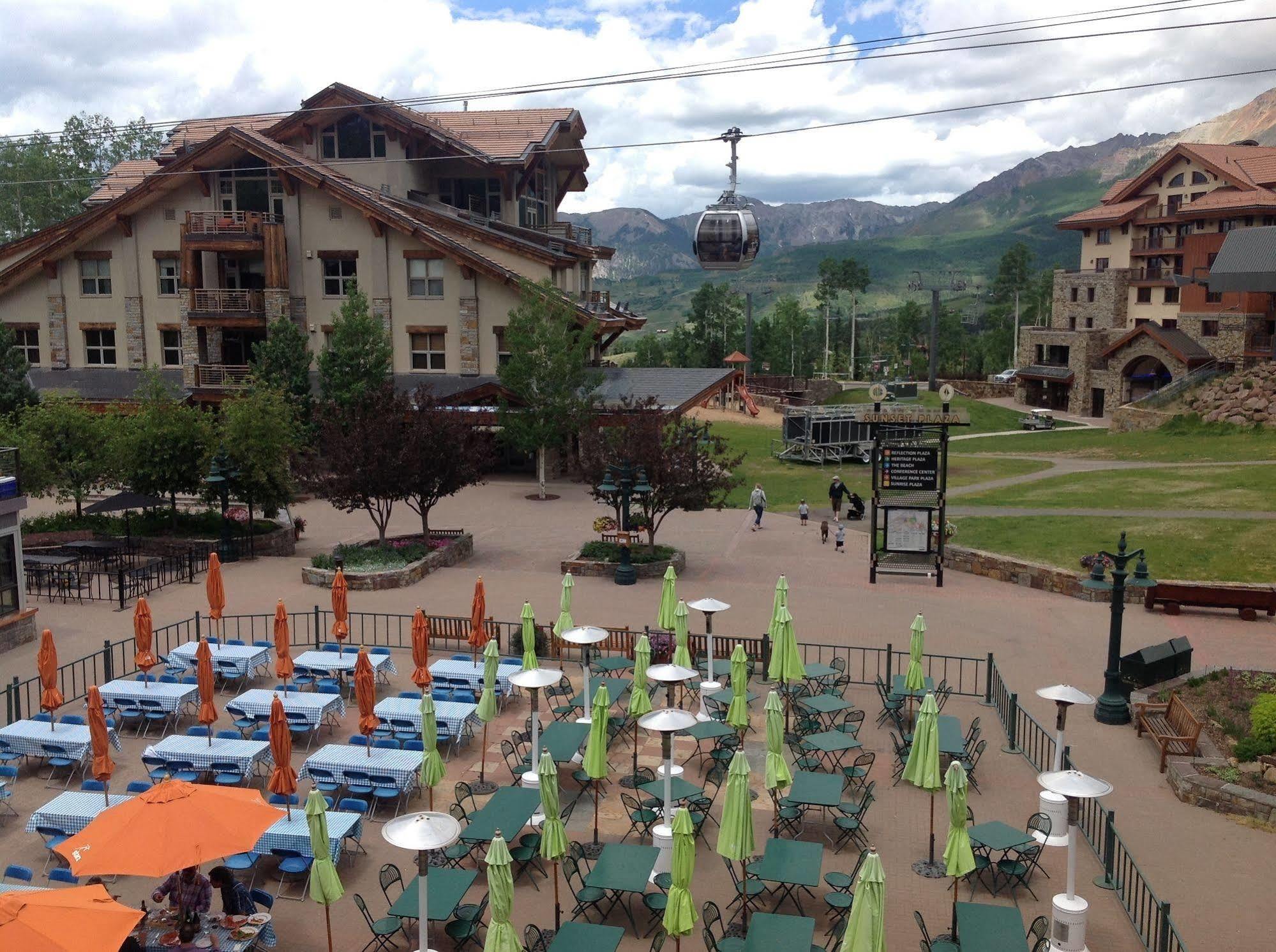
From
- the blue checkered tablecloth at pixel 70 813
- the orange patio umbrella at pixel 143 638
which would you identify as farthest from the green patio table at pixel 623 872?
the orange patio umbrella at pixel 143 638

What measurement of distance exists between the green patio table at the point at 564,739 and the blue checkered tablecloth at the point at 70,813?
556cm

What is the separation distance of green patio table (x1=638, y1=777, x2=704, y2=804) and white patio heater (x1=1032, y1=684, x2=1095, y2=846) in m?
4.27

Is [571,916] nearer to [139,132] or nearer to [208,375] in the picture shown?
[208,375]

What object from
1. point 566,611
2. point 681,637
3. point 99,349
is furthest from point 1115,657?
point 99,349

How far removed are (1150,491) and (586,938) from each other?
33.6 m

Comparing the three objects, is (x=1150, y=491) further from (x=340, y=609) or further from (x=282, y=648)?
(x=282, y=648)

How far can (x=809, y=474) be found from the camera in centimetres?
4725

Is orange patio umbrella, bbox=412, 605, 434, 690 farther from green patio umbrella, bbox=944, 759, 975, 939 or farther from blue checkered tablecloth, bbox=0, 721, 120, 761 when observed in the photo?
green patio umbrella, bbox=944, 759, 975, 939

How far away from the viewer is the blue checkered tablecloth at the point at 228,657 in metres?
19.5

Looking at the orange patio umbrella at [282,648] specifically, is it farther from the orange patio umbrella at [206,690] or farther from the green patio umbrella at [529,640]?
the green patio umbrella at [529,640]

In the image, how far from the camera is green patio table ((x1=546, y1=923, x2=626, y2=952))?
35.7 ft

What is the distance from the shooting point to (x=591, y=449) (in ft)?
97.5

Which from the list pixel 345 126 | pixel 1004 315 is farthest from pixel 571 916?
pixel 1004 315

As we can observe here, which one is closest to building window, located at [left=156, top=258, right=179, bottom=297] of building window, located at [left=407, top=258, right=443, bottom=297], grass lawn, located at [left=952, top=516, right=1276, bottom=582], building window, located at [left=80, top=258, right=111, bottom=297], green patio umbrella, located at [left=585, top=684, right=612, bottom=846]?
building window, located at [left=80, top=258, right=111, bottom=297]
